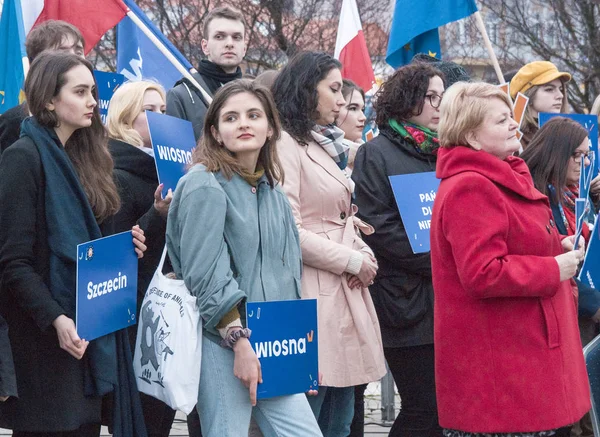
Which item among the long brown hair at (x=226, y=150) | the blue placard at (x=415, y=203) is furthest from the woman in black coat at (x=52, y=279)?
the blue placard at (x=415, y=203)

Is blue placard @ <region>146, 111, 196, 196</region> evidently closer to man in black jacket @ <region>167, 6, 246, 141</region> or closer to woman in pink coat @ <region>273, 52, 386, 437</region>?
woman in pink coat @ <region>273, 52, 386, 437</region>

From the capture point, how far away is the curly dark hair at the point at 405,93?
544 centimetres

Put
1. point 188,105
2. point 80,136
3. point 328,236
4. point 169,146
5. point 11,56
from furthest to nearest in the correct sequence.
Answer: point 11,56
point 188,105
point 169,146
point 328,236
point 80,136

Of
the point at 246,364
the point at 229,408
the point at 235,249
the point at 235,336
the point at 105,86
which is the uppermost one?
the point at 105,86

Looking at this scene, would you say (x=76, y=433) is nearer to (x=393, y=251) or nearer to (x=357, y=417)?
(x=357, y=417)

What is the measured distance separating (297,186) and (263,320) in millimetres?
1006

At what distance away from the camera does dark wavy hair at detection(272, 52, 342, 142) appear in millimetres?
4996

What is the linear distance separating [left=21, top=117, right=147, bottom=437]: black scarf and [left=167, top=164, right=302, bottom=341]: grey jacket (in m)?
0.36

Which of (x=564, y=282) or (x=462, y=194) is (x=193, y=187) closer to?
(x=462, y=194)

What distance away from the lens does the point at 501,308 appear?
13.7ft

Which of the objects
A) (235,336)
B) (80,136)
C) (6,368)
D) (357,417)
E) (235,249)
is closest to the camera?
(6,368)

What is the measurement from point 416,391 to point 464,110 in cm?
150

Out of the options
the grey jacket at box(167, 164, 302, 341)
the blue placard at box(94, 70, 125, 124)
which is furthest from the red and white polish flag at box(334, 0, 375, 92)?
the grey jacket at box(167, 164, 302, 341)

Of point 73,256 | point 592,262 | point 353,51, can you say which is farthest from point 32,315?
point 353,51
